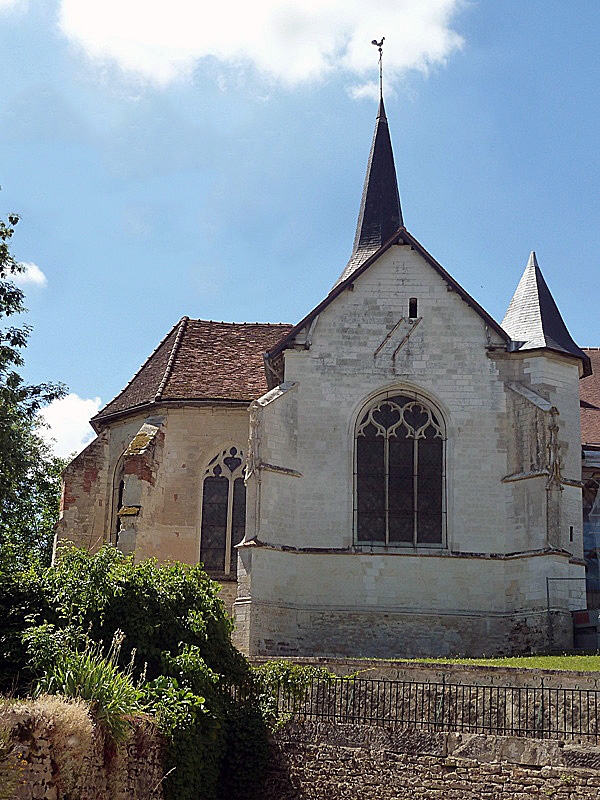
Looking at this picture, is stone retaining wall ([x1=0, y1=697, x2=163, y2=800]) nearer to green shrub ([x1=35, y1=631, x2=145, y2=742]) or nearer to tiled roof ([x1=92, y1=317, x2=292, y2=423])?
green shrub ([x1=35, y1=631, x2=145, y2=742])

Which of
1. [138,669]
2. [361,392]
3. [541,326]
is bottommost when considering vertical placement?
[138,669]

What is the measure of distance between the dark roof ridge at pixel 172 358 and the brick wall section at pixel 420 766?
12.7 meters

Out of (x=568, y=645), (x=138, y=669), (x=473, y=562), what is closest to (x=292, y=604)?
(x=473, y=562)

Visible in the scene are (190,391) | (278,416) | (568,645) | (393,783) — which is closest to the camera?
(393,783)

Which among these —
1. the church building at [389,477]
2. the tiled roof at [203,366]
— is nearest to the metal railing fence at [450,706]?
Answer: the church building at [389,477]

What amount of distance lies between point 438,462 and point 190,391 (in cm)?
690

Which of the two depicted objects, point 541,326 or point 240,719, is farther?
point 541,326

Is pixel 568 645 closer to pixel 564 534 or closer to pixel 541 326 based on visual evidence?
pixel 564 534

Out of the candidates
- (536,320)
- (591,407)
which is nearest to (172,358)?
(536,320)

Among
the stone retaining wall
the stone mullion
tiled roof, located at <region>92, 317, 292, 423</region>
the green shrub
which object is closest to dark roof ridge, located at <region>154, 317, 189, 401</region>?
tiled roof, located at <region>92, 317, 292, 423</region>

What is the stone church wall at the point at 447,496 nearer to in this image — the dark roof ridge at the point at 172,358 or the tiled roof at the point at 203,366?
the tiled roof at the point at 203,366

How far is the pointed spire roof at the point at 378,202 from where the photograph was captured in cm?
3309

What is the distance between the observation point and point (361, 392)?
2548 centimetres

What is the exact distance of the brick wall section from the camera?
52.1 ft
